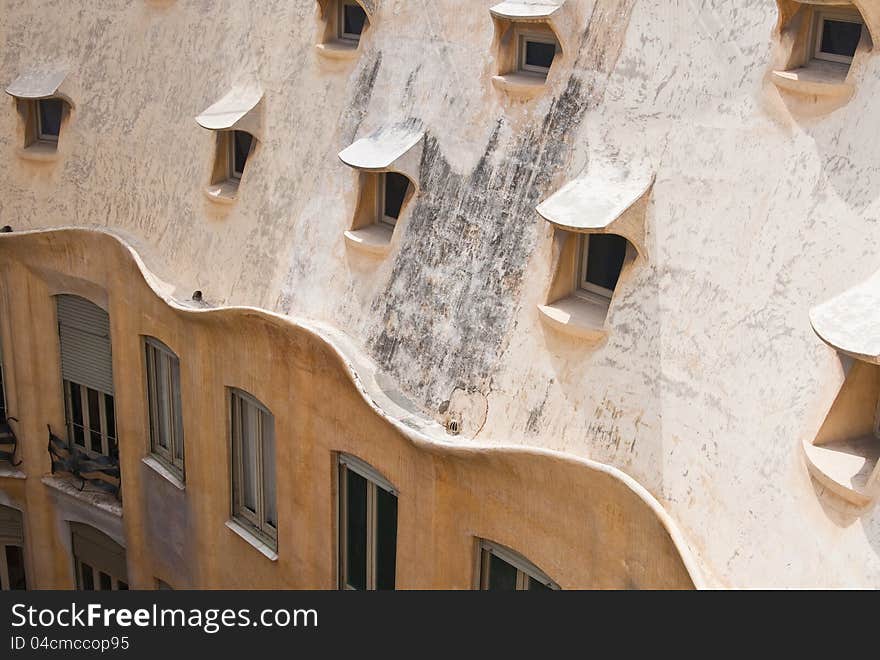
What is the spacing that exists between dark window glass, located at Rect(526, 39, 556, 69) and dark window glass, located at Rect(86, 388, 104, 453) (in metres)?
10.6

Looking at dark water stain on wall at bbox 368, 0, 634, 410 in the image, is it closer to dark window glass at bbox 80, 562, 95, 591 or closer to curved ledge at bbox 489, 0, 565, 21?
curved ledge at bbox 489, 0, 565, 21

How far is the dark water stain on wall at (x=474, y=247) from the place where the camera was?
12.3m

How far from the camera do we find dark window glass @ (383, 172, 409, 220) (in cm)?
1475

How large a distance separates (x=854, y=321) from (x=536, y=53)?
5594 millimetres

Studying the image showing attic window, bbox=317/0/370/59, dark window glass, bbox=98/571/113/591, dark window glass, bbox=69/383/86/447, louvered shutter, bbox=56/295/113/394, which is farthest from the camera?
dark window glass, bbox=98/571/113/591

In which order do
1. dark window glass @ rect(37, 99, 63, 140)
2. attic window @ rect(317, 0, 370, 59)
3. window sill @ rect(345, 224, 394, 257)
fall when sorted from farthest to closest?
dark window glass @ rect(37, 99, 63, 140)
attic window @ rect(317, 0, 370, 59)
window sill @ rect(345, 224, 394, 257)

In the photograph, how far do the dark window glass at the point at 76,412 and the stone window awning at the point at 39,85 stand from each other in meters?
4.83

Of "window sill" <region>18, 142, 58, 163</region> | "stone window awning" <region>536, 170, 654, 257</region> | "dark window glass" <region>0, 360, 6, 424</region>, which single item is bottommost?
"dark window glass" <region>0, 360, 6, 424</region>

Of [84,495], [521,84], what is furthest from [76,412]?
[521,84]

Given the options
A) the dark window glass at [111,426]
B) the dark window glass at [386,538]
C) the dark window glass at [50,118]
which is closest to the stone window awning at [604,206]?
the dark window glass at [386,538]

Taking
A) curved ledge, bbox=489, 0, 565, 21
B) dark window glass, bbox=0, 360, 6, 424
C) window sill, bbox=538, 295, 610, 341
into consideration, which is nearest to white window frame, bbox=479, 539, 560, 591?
window sill, bbox=538, 295, 610, 341

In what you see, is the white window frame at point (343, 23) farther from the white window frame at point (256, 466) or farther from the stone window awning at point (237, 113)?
the white window frame at point (256, 466)

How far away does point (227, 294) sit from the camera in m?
17.1

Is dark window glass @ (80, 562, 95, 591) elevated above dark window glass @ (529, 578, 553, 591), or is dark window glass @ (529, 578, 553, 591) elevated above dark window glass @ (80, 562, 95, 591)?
dark window glass @ (529, 578, 553, 591)
